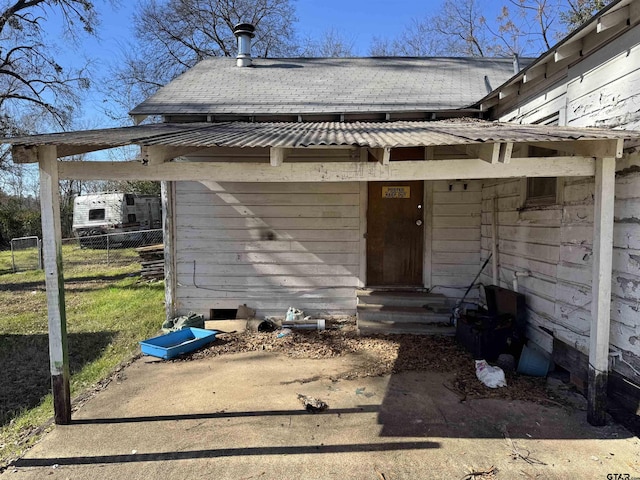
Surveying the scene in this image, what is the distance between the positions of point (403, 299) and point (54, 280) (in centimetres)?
460

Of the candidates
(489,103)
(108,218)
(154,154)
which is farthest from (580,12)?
(108,218)

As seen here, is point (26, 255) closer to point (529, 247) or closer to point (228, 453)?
point (228, 453)

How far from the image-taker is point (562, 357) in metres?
4.32

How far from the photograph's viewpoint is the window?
14.7ft

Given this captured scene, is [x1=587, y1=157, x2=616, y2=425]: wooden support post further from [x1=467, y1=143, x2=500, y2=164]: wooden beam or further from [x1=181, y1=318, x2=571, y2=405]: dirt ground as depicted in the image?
Answer: [x1=467, y1=143, x2=500, y2=164]: wooden beam

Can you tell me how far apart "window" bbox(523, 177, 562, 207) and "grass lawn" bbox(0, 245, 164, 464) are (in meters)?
5.55

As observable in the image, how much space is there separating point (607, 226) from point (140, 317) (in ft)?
23.3

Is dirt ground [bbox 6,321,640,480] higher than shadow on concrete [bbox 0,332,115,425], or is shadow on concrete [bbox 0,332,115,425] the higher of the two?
dirt ground [bbox 6,321,640,480]

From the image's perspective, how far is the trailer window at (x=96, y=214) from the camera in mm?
18953

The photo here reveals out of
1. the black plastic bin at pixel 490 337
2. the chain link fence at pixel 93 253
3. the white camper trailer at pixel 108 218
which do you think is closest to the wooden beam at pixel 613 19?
the black plastic bin at pixel 490 337

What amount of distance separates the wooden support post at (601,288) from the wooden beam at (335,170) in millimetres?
140

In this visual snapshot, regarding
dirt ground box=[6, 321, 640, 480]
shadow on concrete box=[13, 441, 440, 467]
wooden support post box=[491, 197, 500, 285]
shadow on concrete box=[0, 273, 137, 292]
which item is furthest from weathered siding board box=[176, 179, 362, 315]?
shadow on concrete box=[0, 273, 137, 292]

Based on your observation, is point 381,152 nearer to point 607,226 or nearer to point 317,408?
point 607,226

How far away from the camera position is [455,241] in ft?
21.2
